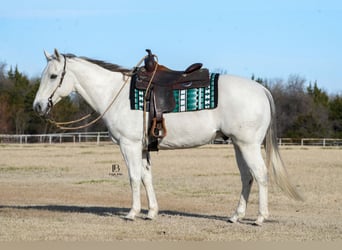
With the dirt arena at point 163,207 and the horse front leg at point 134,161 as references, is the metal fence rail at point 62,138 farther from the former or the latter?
the horse front leg at point 134,161

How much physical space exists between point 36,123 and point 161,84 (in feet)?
199

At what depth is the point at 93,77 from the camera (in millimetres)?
11688

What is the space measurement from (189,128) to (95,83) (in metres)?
1.99

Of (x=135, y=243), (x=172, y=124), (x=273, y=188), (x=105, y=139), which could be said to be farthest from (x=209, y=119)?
(x=105, y=139)

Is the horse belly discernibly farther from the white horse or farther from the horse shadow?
the horse shadow

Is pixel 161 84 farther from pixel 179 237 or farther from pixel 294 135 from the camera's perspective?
pixel 294 135

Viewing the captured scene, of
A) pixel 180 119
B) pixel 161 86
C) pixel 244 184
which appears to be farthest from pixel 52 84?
pixel 244 184

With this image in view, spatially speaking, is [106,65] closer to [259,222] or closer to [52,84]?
[52,84]

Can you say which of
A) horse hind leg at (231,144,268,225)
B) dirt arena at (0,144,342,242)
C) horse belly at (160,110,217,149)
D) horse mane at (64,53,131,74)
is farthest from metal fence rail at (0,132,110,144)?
horse hind leg at (231,144,268,225)

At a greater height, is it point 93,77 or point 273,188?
point 93,77

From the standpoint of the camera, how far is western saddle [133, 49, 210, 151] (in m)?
11.0

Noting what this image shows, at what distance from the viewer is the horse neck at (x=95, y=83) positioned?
11.6 m

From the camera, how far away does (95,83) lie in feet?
38.3

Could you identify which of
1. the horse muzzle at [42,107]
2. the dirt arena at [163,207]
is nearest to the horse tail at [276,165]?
the dirt arena at [163,207]
